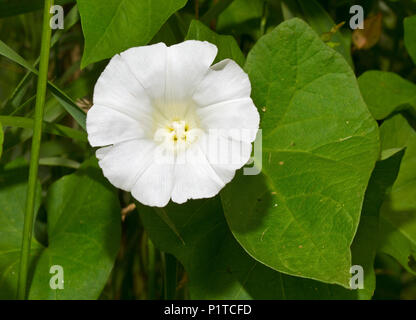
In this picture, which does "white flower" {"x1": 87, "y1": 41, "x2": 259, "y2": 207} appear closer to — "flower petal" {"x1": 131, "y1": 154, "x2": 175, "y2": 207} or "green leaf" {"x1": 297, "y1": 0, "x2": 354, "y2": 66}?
"flower petal" {"x1": 131, "y1": 154, "x2": 175, "y2": 207}

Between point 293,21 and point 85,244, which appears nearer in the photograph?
point 293,21

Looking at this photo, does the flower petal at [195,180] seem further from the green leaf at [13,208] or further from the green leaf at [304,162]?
the green leaf at [13,208]

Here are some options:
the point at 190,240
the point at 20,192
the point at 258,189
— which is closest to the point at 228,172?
the point at 258,189

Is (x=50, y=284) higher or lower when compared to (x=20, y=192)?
lower

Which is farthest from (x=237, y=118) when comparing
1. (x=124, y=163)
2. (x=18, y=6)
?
(x=18, y=6)

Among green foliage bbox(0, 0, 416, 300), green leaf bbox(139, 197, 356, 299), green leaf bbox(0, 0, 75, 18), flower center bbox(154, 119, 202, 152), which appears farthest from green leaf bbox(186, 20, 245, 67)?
green leaf bbox(0, 0, 75, 18)

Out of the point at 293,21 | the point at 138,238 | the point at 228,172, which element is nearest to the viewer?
the point at 228,172
